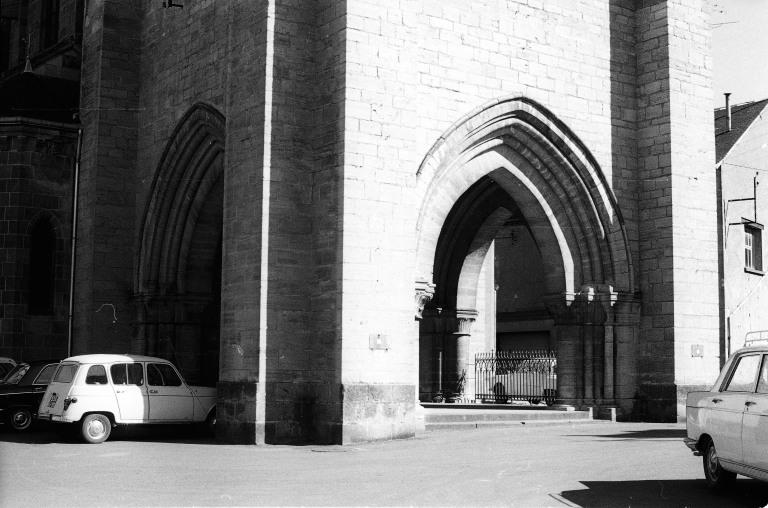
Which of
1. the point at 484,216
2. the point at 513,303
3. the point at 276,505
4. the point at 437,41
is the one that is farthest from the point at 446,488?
the point at 513,303

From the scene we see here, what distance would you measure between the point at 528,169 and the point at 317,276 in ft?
16.6

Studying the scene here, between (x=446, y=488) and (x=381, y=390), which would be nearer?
(x=446, y=488)

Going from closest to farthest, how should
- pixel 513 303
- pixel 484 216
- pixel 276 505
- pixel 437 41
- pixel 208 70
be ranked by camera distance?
pixel 276 505
pixel 437 41
pixel 208 70
pixel 484 216
pixel 513 303

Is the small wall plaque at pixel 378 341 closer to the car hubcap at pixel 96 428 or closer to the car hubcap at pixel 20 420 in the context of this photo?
the car hubcap at pixel 96 428

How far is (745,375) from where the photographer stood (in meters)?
9.50

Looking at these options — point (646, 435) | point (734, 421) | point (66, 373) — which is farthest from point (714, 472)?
point (66, 373)

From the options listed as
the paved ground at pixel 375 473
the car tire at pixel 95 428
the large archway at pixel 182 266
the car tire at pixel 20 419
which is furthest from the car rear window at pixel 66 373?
the large archway at pixel 182 266

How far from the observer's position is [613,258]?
1886 centimetres

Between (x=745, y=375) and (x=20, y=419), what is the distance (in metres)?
11.4

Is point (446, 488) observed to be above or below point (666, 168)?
below

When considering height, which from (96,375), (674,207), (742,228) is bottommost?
(96,375)

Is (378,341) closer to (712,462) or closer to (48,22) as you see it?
(712,462)

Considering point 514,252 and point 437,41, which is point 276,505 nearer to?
point 437,41

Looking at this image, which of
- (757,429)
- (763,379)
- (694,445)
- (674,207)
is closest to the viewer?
(757,429)
